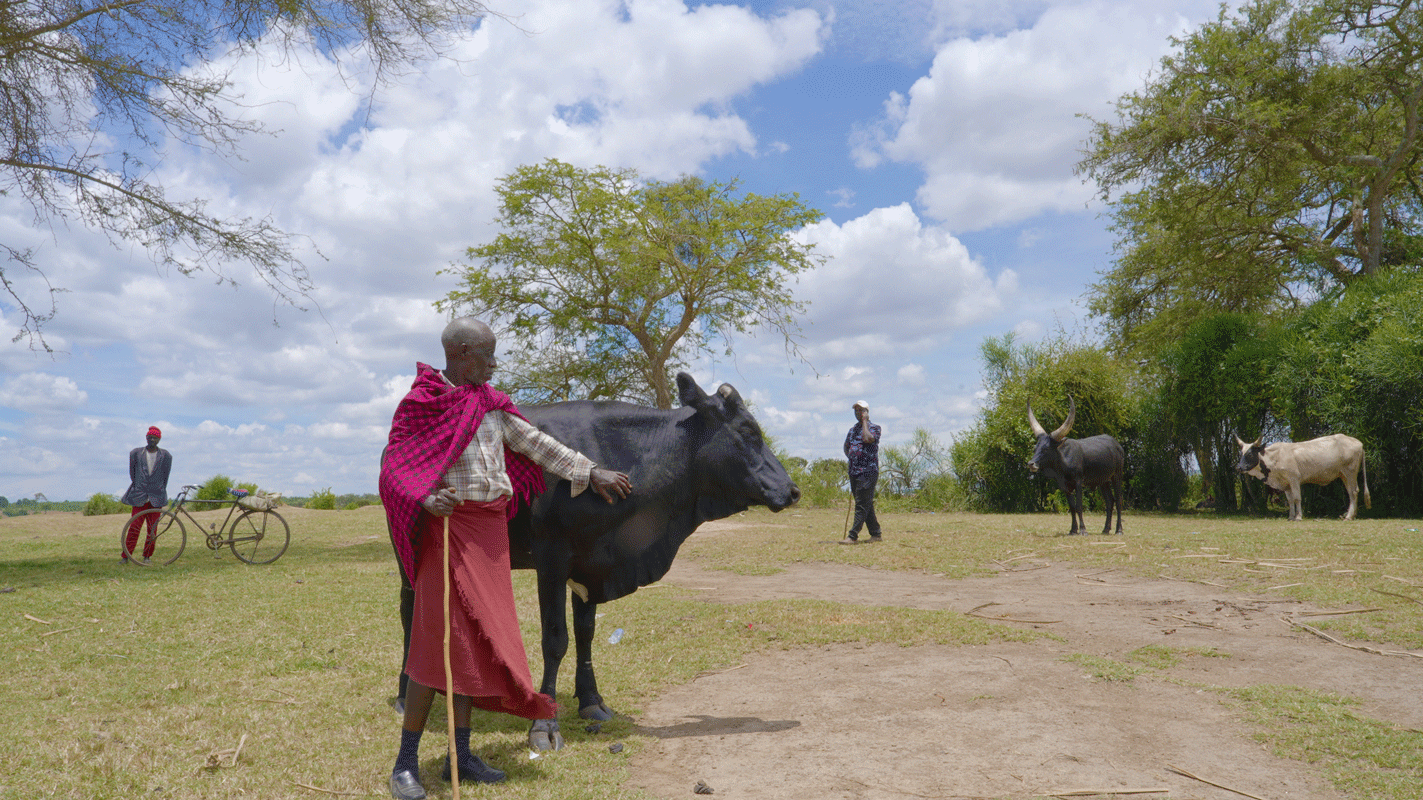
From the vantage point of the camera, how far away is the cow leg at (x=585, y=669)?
429 centimetres

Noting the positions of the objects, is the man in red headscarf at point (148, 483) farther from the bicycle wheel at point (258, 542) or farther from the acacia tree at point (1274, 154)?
the acacia tree at point (1274, 154)

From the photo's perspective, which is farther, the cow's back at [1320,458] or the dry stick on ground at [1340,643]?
the cow's back at [1320,458]

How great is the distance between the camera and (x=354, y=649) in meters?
6.08

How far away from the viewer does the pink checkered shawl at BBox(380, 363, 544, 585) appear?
133 inches

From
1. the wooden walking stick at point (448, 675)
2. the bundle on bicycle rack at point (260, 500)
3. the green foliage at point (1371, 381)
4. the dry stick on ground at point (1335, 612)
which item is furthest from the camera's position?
the green foliage at point (1371, 381)

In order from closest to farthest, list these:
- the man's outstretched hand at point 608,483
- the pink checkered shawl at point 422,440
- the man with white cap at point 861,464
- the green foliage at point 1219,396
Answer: the pink checkered shawl at point 422,440
the man's outstretched hand at point 608,483
the man with white cap at point 861,464
the green foliage at point 1219,396

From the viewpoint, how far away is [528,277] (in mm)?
21812

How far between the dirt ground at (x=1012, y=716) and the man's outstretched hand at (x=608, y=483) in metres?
1.23

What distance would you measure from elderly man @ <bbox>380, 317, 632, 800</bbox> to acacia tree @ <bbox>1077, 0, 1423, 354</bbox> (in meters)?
19.0

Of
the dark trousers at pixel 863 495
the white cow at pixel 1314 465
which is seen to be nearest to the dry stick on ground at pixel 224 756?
the dark trousers at pixel 863 495

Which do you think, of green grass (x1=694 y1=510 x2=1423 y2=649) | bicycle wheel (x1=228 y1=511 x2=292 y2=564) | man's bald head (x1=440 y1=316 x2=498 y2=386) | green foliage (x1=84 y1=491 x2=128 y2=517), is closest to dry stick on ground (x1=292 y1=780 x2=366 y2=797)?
man's bald head (x1=440 y1=316 x2=498 y2=386)

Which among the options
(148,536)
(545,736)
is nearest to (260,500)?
(148,536)

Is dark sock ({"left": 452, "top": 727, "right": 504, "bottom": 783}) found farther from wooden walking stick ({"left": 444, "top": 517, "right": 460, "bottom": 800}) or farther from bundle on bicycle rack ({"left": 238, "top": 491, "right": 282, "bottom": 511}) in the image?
bundle on bicycle rack ({"left": 238, "top": 491, "right": 282, "bottom": 511})

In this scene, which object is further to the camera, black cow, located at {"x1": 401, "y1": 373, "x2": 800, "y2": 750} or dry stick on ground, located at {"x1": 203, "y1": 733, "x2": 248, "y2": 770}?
black cow, located at {"x1": 401, "y1": 373, "x2": 800, "y2": 750}
